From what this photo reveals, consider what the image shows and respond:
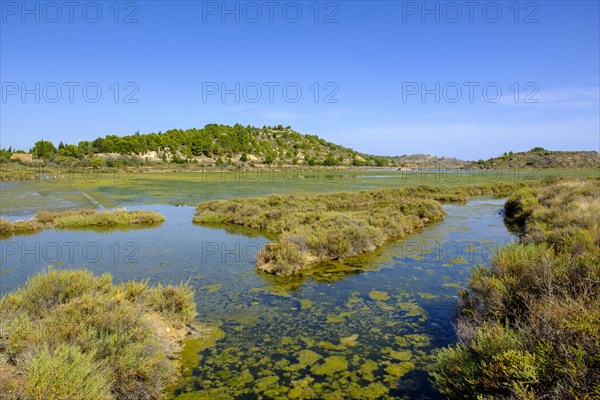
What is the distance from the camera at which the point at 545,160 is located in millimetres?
102812

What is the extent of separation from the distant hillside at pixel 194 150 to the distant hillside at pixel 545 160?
156 feet

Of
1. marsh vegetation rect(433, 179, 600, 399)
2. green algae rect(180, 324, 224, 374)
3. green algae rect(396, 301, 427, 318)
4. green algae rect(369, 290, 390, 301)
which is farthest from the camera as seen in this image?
green algae rect(369, 290, 390, 301)

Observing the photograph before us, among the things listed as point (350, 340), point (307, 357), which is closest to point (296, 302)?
point (350, 340)

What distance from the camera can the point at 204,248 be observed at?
51.1 feet

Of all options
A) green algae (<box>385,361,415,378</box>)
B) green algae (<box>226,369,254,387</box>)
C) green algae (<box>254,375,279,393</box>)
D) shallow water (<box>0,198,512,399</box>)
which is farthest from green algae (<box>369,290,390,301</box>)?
green algae (<box>226,369,254,387</box>)

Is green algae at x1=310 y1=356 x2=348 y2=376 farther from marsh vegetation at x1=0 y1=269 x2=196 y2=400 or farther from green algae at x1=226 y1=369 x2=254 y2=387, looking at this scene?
marsh vegetation at x1=0 y1=269 x2=196 y2=400

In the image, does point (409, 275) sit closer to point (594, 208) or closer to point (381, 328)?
point (381, 328)

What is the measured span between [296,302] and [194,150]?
114 m

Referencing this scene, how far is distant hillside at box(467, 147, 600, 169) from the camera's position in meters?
97.2

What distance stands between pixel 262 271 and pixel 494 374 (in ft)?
27.9

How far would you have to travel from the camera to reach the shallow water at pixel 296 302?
6055 millimetres

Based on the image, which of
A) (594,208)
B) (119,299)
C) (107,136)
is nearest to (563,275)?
(119,299)

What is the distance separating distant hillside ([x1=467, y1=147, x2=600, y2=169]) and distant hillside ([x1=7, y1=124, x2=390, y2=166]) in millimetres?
47610

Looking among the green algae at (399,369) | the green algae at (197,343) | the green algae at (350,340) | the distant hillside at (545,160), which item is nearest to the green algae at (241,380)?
the green algae at (197,343)
